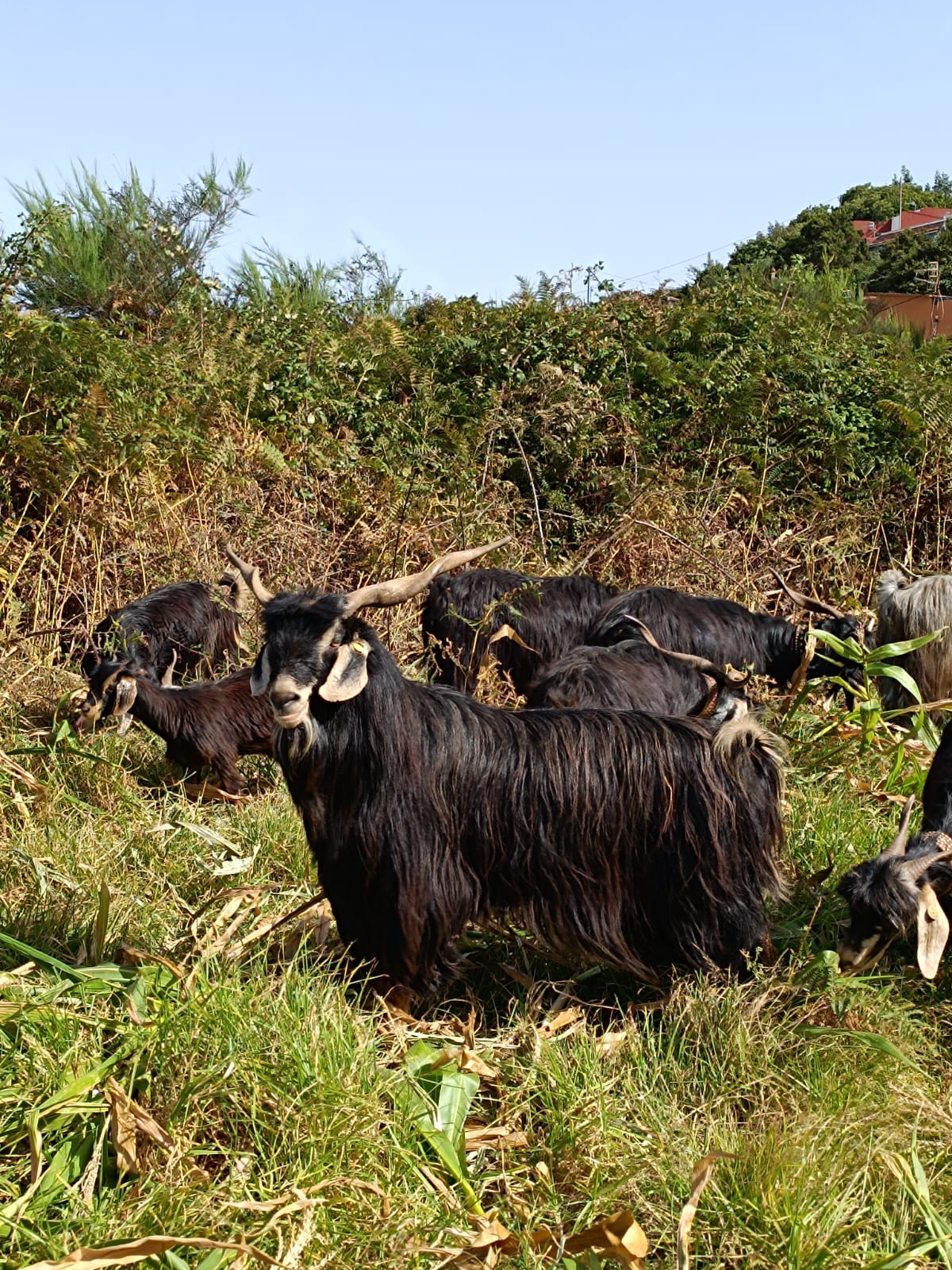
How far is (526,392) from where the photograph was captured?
10.4 meters

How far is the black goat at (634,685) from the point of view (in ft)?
17.1

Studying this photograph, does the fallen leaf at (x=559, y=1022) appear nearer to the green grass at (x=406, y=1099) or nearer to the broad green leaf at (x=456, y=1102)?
the green grass at (x=406, y=1099)

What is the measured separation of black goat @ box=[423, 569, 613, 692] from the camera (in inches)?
285

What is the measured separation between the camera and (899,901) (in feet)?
12.8

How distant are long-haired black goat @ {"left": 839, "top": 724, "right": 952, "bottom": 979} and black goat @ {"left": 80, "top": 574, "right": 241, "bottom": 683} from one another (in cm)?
380

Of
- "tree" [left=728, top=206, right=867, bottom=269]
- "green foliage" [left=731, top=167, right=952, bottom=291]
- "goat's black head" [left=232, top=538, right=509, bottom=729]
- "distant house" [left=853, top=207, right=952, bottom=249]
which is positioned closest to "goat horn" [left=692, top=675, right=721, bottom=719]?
"goat's black head" [left=232, top=538, right=509, bottom=729]

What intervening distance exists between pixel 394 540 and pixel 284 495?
980 millimetres

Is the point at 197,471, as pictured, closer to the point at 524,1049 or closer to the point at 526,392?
the point at 526,392

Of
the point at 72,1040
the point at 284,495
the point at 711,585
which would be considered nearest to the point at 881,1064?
the point at 72,1040

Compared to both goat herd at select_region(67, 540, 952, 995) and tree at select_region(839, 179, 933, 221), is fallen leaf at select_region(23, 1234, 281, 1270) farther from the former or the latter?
tree at select_region(839, 179, 933, 221)

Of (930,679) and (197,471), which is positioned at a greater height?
(197,471)

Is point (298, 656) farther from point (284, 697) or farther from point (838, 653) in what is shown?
point (838, 653)

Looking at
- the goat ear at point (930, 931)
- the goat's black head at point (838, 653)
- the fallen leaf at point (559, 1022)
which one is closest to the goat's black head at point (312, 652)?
the fallen leaf at point (559, 1022)

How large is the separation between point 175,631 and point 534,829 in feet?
11.8
